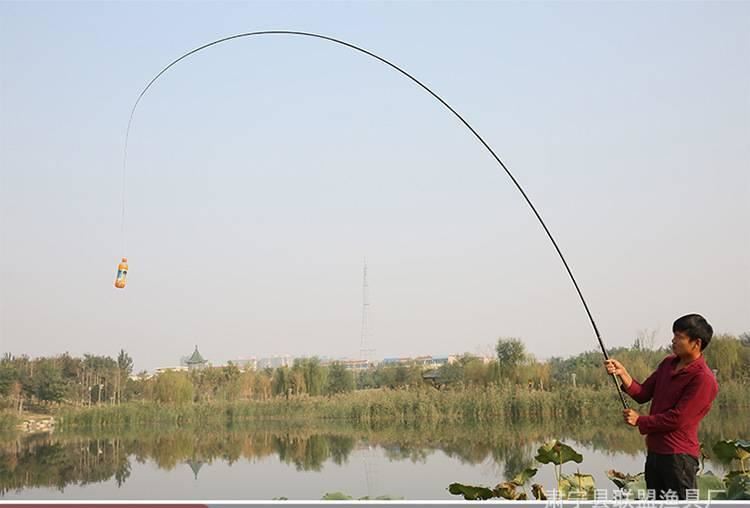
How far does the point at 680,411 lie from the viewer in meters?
2.36

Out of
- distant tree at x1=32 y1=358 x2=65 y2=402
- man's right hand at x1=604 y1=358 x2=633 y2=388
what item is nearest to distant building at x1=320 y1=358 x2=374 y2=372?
distant tree at x1=32 y1=358 x2=65 y2=402

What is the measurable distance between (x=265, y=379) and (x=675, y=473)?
5101 mm

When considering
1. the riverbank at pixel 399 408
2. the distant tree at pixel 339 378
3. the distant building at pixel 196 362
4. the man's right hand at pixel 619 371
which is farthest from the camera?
the distant tree at pixel 339 378

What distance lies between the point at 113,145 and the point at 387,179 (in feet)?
6.75

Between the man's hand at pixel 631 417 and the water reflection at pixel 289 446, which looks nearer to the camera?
the man's hand at pixel 631 417

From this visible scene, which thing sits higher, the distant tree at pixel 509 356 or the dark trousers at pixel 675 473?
the distant tree at pixel 509 356

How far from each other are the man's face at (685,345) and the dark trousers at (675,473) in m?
0.28

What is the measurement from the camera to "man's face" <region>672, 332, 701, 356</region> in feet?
7.82

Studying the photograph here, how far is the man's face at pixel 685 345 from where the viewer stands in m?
2.38

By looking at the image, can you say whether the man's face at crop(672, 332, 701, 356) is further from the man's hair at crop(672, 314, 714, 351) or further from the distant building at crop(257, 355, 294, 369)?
the distant building at crop(257, 355, 294, 369)

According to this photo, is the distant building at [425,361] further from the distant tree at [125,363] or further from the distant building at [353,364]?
the distant tree at [125,363]

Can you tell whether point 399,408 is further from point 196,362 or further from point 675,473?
point 675,473

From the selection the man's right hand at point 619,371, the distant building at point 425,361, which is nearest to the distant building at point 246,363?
the distant building at point 425,361

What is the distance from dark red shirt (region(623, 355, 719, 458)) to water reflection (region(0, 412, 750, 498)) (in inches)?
166
